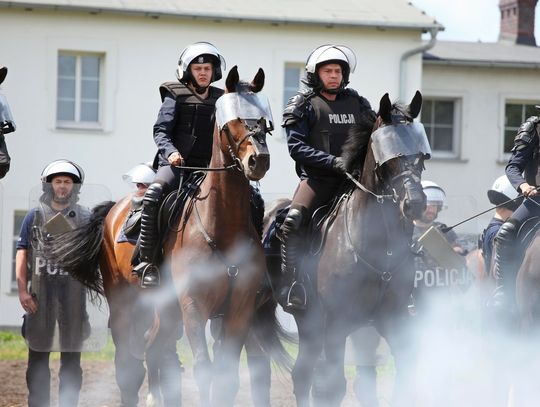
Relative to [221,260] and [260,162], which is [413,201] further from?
[221,260]

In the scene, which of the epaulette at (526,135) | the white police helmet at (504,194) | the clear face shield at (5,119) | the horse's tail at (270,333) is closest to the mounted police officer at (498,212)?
the white police helmet at (504,194)

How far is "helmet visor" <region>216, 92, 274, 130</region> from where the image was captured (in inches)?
403

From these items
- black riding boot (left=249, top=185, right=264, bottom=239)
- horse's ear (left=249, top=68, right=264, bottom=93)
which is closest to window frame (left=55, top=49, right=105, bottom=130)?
black riding boot (left=249, top=185, right=264, bottom=239)

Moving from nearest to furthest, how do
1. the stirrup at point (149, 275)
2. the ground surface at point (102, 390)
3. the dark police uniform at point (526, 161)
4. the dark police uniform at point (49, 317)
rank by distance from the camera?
the stirrup at point (149, 275), the dark police uniform at point (526, 161), the dark police uniform at point (49, 317), the ground surface at point (102, 390)

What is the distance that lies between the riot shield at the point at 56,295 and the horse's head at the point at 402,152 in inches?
153

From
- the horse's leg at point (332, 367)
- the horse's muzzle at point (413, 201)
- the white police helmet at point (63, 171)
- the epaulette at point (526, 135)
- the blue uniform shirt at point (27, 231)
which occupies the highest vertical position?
the epaulette at point (526, 135)

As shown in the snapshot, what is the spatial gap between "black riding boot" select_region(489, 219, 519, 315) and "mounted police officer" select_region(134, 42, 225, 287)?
2.87 metres

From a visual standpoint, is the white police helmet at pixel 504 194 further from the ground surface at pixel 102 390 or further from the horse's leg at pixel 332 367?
the horse's leg at pixel 332 367

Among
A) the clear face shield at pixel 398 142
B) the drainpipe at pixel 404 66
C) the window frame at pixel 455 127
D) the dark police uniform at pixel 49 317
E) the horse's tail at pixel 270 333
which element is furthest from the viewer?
the window frame at pixel 455 127

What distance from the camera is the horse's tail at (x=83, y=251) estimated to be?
41.9ft

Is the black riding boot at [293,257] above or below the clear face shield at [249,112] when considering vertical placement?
below

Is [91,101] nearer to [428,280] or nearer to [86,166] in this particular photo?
[86,166]

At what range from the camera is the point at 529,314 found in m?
11.5

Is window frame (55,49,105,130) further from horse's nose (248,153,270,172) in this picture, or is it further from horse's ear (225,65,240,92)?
horse's nose (248,153,270,172)
